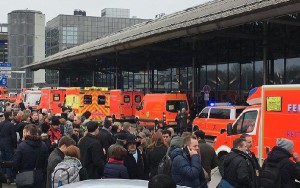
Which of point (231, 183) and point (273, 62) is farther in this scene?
point (273, 62)

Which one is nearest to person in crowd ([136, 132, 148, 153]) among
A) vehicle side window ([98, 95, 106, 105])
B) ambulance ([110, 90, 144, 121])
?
vehicle side window ([98, 95, 106, 105])

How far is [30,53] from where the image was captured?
A: 8356cm

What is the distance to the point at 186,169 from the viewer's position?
668cm

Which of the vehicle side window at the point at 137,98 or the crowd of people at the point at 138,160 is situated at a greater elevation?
the vehicle side window at the point at 137,98

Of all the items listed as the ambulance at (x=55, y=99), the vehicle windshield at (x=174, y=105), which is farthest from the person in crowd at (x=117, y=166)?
the ambulance at (x=55, y=99)

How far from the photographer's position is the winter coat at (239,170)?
6.63m

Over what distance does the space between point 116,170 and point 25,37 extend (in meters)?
79.2

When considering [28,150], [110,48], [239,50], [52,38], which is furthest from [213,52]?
[52,38]

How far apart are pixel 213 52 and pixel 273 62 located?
18.1 ft

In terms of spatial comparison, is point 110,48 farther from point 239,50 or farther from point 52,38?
point 52,38

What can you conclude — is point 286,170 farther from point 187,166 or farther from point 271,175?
point 187,166

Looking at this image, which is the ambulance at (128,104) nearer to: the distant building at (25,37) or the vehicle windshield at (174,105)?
the vehicle windshield at (174,105)

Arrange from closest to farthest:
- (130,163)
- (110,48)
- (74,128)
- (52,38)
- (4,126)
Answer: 1. (130,163)
2. (74,128)
3. (4,126)
4. (110,48)
5. (52,38)

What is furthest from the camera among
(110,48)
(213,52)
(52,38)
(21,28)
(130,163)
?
(52,38)
